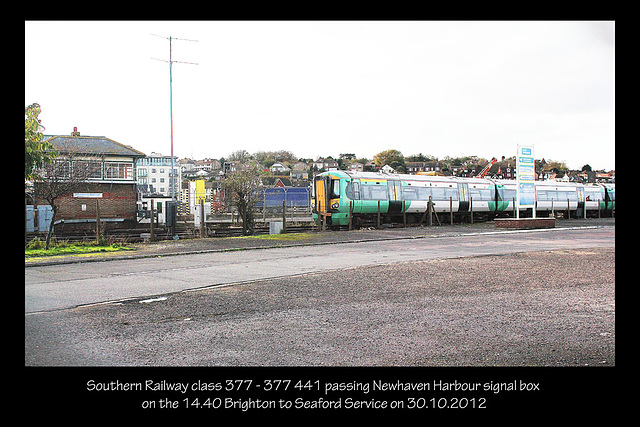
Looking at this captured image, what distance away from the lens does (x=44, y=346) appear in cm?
532

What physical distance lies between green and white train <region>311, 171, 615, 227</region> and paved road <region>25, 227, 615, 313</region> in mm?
9092

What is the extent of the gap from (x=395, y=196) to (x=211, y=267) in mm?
19556

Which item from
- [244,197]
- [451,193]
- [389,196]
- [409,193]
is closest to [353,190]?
[389,196]

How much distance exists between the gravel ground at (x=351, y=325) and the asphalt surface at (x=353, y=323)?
1 centimetres

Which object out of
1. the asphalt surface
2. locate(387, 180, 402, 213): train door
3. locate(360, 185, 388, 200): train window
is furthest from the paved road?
locate(387, 180, 402, 213): train door

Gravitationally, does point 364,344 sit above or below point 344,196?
below

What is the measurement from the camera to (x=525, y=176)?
29422mm

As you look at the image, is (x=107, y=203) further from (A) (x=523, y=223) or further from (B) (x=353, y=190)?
(A) (x=523, y=223)

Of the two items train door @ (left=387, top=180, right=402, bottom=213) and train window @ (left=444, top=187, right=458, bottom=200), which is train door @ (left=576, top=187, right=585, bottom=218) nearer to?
train window @ (left=444, top=187, right=458, bottom=200)
